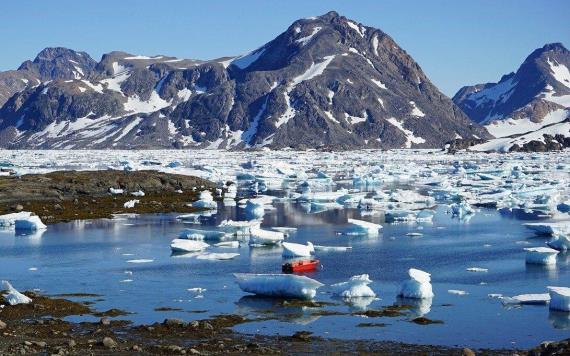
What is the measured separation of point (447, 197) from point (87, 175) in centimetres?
2556

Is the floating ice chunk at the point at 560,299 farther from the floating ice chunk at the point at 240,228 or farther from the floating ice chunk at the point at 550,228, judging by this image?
the floating ice chunk at the point at 240,228

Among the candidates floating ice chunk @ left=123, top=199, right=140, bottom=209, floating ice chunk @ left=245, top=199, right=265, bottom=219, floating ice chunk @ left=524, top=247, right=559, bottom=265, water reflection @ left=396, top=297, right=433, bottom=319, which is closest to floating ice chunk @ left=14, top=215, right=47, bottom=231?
floating ice chunk @ left=123, top=199, right=140, bottom=209

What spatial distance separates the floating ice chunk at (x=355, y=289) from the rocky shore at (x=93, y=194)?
23008 millimetres

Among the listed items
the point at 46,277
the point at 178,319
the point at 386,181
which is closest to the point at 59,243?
the point at 46,277

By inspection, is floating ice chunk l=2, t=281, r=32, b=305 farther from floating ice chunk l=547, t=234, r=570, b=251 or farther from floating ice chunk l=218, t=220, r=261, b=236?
floating ice chunk l=547, t=234, r=570, b=251

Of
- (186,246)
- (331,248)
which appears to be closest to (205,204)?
(186,246)

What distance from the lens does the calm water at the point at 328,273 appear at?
19188 mm

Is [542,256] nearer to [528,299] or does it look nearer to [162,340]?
[528,299]

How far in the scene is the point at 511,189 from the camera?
59500mm

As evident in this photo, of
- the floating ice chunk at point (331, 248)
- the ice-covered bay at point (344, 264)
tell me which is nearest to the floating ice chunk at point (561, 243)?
the ice-covered bay at point (344, 264)

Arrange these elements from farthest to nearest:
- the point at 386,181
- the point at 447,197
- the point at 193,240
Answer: the point at 386,181
the point at 447,197
the point at 193,240

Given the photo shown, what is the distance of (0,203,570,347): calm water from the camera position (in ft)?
63.0

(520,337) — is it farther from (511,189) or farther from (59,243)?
(511,189)

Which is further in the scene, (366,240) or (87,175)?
(87,175)
